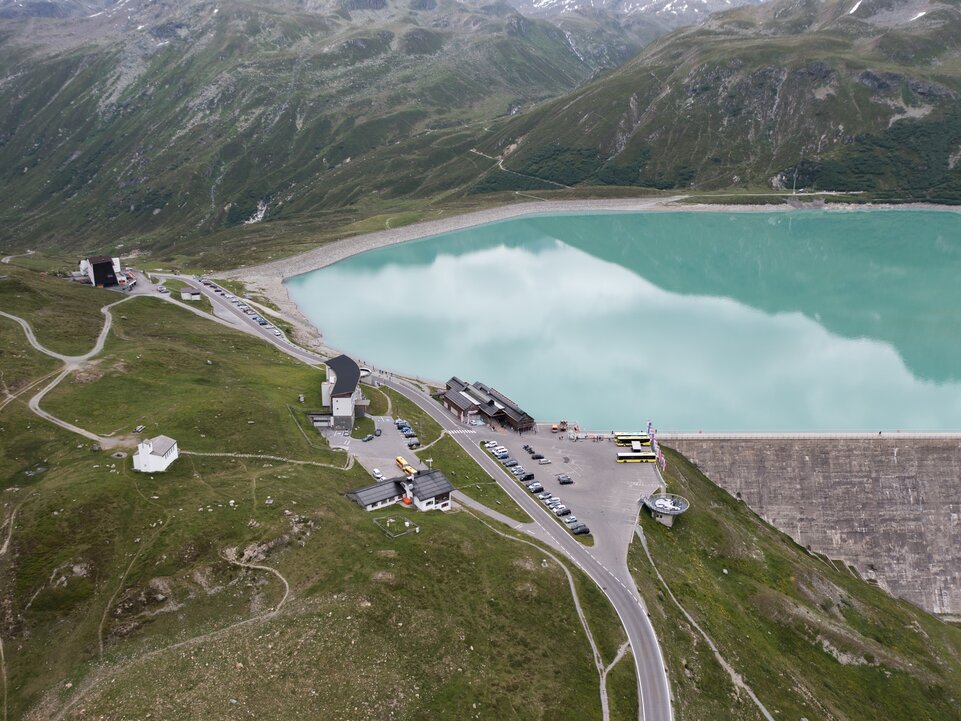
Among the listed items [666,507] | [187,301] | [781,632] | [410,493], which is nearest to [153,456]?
[410,493]

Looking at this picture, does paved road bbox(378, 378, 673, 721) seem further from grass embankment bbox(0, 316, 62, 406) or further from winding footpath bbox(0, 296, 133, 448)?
grass embankment bbox(0, 316, 62, 406)

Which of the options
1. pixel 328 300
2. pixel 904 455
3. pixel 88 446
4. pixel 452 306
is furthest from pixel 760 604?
pixel 328 300

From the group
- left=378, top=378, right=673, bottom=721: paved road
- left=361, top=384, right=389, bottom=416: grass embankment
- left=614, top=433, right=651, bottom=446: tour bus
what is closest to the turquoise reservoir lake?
left=614, top=433, right=651, bottom=446: tour bus

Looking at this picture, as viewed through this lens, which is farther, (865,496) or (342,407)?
(865,496)

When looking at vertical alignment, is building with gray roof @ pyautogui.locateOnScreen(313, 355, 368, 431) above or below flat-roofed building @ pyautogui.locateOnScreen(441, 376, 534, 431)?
above

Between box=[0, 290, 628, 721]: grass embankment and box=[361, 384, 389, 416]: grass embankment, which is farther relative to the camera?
box=[361, 384, 389, 416]: grass embankment

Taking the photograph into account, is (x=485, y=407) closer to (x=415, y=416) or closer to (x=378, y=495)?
(x=415, y=416)
